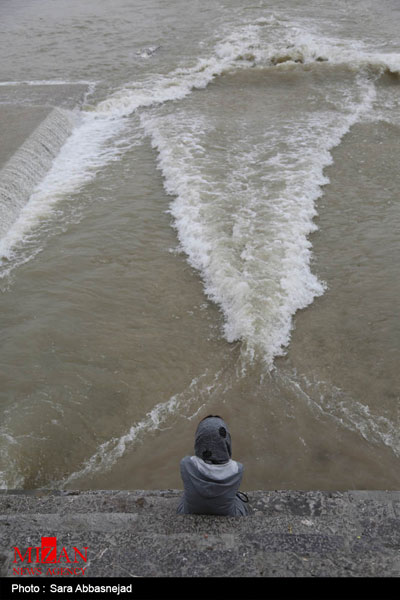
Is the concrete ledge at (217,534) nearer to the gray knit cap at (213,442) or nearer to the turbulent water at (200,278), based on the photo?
the gray knit cap at (213,442)

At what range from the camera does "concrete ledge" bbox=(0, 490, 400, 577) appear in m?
2.79

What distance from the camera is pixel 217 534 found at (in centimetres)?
298

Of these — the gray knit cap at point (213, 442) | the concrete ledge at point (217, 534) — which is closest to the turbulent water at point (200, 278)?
the concrete ledge at point (217, 534)

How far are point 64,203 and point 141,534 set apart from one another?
6.43 metres

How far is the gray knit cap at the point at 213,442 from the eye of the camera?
2818 mm

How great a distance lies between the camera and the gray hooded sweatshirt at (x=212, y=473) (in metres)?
2.84

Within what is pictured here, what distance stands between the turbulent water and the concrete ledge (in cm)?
74

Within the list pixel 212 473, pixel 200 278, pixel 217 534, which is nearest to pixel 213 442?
pixel 212 473

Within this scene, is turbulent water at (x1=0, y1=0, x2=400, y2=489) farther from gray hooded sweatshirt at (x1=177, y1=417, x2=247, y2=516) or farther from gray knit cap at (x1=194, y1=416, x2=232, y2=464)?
gray knit cap at (x1=194, y1=416, x2=232, y2=464)

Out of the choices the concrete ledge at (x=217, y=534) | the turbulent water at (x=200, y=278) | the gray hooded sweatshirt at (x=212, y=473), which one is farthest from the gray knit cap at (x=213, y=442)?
the turbulent water at (x=200, y=278)

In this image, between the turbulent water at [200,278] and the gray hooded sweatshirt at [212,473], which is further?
the turbulent water at [200,278]

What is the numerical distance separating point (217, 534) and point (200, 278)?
3.83m

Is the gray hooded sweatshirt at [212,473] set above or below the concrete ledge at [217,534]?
above

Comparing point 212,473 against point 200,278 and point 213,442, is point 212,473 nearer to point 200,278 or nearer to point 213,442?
point 213,442
